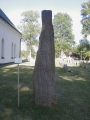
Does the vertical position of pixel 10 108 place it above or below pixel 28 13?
below

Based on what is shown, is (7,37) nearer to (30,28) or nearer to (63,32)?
(30,28)

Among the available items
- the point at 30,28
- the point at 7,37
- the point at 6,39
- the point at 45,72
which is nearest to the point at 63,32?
the point at 30,28

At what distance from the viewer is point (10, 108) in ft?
25.3

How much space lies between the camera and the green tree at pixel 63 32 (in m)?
72.8

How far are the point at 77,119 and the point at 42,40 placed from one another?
3154 mm

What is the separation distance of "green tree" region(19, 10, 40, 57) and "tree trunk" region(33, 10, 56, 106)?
Answer: 58.9m

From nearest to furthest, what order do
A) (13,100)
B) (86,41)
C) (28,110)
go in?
(28,110) < (13,100) < (86,41)

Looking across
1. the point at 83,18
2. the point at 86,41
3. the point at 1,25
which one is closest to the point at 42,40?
the point at 1,25

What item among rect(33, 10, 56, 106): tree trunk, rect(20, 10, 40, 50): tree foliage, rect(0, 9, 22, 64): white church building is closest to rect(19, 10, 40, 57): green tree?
rect(20, 10, 40, 50): tree foliage

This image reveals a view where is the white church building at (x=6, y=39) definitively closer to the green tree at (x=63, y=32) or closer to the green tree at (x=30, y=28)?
the green tree at (x=30, y=28)

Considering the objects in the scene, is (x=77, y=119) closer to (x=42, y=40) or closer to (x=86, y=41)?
(x=42, y=40)

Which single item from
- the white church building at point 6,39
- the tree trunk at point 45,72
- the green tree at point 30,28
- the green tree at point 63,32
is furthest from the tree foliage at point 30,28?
the tree trunk at point 45,72

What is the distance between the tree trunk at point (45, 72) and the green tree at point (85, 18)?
5040cm

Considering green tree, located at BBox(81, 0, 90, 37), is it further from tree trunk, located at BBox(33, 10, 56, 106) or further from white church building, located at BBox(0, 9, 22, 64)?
tree trunk, located at BBox(33, 10, 56, 106)
